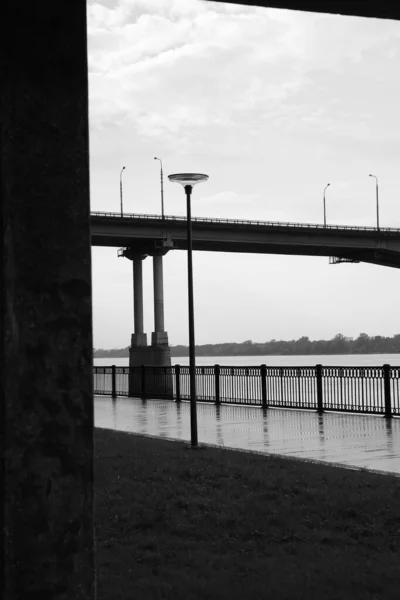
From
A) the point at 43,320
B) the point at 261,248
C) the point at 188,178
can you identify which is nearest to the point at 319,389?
the point at 188,178

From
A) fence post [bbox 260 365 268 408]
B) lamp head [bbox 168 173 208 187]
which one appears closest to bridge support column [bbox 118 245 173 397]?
fence post [bbox 260 365 268 408]

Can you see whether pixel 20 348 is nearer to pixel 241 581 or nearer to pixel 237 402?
pixel 241 581

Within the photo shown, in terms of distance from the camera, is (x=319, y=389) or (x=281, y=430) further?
(x=319, y=389)

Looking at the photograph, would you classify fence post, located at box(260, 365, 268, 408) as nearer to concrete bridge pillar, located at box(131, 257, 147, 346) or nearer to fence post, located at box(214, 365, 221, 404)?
fence post, located at box(214, 365, 221, 404)

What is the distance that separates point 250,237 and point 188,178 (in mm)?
51775

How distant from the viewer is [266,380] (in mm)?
24031

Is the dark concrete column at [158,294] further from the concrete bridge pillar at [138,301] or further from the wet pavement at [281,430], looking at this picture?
the wet pavement at [281,430]

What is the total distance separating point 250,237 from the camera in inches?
2603

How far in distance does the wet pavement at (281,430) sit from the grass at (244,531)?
6.13 ft

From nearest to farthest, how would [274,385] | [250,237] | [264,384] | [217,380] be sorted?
[264,384] → [274,385] → [217,380] → [250,237]

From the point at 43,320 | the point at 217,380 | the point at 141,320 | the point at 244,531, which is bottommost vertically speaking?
the point at 244,531

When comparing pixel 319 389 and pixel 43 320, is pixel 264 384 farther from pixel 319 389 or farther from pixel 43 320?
pixel 43 320

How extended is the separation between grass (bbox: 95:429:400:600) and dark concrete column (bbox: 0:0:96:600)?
159 cm

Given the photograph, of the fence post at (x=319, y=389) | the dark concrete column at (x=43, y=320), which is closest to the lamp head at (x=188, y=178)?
the fence post at (x=319, y=389)
